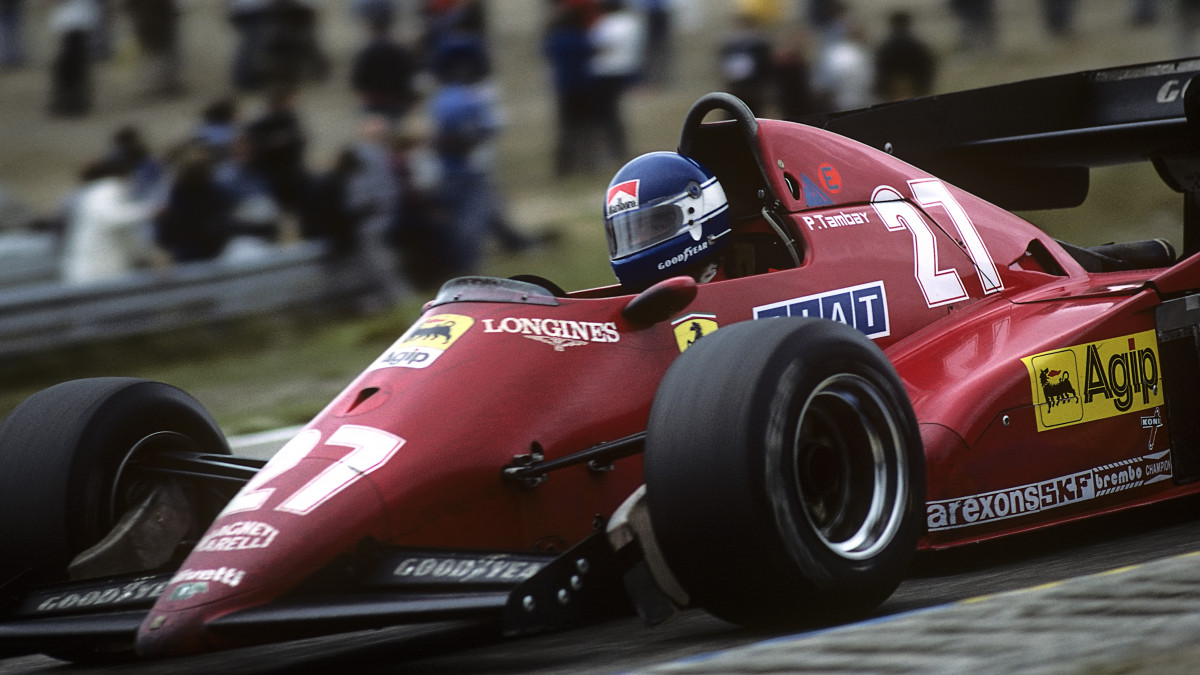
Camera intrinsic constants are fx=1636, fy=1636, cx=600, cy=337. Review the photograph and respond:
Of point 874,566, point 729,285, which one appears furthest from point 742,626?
point 729,285

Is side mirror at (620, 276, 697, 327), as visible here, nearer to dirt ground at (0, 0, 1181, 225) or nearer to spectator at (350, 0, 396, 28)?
spectator at (350, 0, 396, 28)

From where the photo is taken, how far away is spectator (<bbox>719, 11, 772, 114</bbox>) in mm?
12648

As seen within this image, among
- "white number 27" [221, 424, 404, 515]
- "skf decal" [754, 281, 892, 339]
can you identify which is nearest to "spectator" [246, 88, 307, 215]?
"skf decal" [754, 281, 892, 339]

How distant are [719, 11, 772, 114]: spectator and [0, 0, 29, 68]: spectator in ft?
27.4

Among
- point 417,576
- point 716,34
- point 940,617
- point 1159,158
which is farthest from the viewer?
point 716,34

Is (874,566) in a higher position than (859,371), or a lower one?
lower

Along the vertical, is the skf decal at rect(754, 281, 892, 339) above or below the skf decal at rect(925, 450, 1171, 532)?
above

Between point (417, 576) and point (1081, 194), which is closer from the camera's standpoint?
point (417, 576)

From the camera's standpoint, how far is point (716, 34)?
65.1 feet

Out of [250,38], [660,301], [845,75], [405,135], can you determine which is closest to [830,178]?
[660,301]

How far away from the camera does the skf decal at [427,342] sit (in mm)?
4195

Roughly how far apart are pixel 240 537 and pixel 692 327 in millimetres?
1361

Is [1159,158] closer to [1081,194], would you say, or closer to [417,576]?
[1081,194]

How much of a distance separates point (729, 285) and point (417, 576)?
133cm
